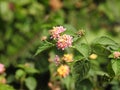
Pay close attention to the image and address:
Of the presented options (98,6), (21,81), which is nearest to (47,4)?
(98,6)

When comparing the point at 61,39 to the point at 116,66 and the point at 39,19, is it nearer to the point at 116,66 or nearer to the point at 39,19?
the point at 116,66

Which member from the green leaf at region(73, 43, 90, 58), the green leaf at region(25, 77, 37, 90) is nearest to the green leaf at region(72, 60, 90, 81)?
the green leaf at region(73, 43, 90, 58)

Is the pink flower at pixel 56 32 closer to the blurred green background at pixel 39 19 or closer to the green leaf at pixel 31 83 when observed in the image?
the green leaf at pixel 31 83

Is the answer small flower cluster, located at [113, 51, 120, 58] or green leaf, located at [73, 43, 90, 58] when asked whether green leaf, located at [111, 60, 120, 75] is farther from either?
green leaf, located at [73, 43, 90, 58]

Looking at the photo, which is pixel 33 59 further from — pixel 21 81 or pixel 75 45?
pixel 75 45

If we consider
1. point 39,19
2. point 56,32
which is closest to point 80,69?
point 56,32

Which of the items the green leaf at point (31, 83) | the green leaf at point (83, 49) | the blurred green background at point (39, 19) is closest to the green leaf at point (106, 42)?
the green leaf at point (83, 49)
